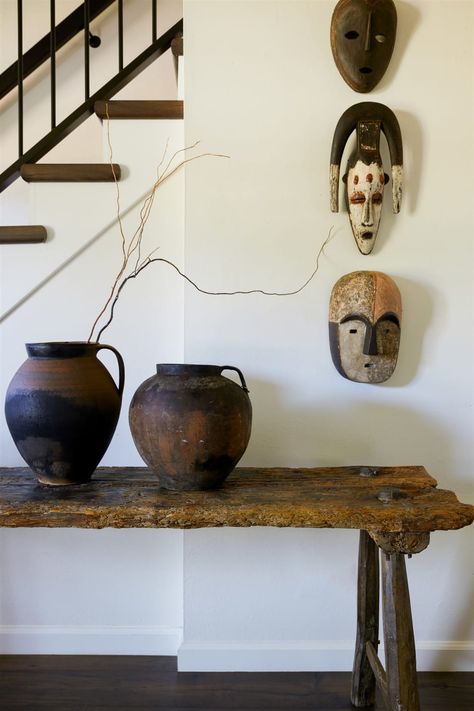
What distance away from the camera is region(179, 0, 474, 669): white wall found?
65.4 inches

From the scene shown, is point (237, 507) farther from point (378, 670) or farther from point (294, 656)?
point (294, 656)

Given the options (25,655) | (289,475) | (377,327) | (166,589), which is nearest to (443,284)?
(377,327)

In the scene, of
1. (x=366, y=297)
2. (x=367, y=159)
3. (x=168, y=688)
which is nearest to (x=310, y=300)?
(x=366, y=297)

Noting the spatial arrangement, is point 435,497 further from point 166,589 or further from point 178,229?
point 178,229

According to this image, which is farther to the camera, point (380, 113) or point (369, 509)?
point (380, 113)

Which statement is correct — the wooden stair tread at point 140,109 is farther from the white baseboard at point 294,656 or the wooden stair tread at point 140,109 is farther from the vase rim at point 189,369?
the white baseboard at point 294,656

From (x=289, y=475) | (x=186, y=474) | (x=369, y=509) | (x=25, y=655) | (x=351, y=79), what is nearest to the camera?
(x=369, y=509)

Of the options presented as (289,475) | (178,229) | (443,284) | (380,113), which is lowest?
(289,475)

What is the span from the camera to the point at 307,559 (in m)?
1.72

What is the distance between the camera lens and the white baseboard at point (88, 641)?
69.9 inches

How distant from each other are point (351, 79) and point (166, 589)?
5.47 ft

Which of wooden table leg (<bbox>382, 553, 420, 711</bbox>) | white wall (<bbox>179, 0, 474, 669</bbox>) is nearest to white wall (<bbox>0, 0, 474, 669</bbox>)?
white wall (<bbox>179, 0, 474, 669</bbox>)

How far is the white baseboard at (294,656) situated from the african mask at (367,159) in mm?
1266

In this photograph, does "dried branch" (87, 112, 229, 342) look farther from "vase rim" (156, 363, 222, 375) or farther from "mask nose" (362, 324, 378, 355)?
"mask nose" (362, 324, 378, 355)
